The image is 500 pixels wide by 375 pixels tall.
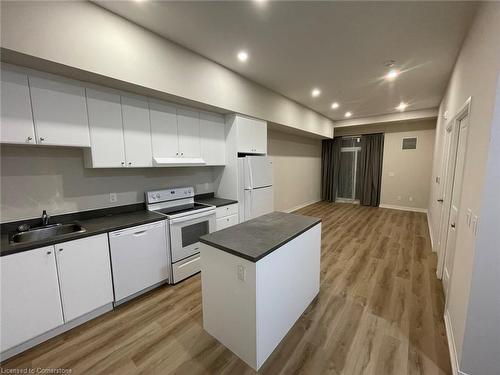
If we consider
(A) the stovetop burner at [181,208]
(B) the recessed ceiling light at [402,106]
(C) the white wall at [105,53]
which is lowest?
(A) the stovetop burner at [181,208]

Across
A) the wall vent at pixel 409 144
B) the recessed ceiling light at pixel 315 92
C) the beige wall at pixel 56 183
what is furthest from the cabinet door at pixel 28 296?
the wall vent at pixel 409 144

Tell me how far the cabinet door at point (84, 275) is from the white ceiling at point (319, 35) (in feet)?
7.13

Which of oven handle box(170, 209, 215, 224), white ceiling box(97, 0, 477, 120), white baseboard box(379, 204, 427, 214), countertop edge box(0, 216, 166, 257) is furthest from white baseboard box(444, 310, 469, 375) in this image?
white baseboard box(379, 204, 427, 214)

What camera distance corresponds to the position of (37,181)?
6.77 feet

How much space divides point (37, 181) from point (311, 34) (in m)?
3.20

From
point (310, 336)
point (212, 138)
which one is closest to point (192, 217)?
point (212, 138)

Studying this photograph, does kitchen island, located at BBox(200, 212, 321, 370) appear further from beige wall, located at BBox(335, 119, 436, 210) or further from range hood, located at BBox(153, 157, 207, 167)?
beige wall, located at BBox(335, 119, 436, 210)

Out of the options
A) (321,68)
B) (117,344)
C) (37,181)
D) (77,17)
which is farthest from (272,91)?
(117,344)

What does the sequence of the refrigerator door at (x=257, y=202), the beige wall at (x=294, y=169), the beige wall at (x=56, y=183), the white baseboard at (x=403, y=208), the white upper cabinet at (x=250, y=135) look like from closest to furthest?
the beige wall at (x=56, y=183), the white upper cabinet at (x=250, y=135), the refrigerator door at (x=257, y=202), the beige wall at (x=294, y=169), the white baseboard at (x=403, y=208)

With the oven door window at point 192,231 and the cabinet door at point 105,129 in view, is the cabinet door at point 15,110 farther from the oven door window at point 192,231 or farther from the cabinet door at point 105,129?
the oven door window at point 192,231

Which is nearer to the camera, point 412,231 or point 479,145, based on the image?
point 479,145

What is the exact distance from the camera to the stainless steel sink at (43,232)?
1887 mm

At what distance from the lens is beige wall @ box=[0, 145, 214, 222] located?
6.34 feet

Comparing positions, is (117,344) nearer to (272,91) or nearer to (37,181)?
(37,181)
